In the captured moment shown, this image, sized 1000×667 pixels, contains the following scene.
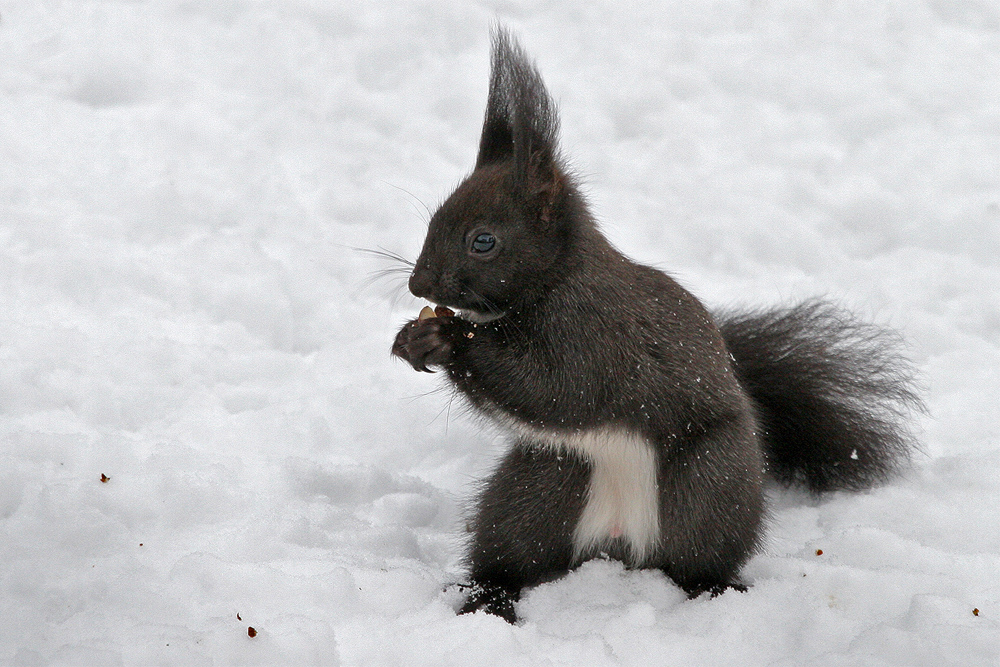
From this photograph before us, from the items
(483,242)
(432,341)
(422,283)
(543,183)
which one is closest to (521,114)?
(543,183)

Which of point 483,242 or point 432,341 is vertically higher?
point 483,242

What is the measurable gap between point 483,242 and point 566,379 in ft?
1.19

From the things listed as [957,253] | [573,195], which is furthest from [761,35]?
[573,195]

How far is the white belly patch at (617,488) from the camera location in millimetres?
2494

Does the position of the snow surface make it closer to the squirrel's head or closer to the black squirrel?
the black squirrel

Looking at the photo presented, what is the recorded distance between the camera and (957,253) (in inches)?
152

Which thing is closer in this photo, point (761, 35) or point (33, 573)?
point (33, 573)

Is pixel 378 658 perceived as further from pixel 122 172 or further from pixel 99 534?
pixel 122 172

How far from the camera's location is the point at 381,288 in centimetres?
376

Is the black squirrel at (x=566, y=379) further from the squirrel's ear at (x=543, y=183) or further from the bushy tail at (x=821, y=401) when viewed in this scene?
the bushy tail at (x=821, y=401)

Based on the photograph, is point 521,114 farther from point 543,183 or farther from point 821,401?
point 821,401

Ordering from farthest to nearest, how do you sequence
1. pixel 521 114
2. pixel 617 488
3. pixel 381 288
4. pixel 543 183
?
pixel 381 288 → pixel 617 488 → pixel 543 183 → pixel 521 114

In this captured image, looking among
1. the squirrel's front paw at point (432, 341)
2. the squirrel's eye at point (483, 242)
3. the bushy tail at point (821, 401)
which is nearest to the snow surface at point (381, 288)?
the bushy tail at point (821, 401)

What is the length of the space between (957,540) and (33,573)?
219cm
